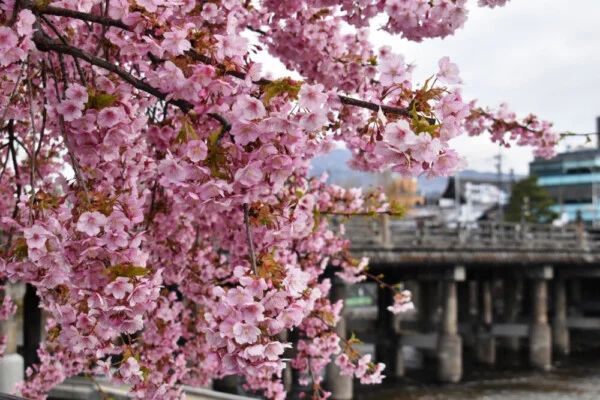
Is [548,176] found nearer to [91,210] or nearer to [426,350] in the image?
[426,350]

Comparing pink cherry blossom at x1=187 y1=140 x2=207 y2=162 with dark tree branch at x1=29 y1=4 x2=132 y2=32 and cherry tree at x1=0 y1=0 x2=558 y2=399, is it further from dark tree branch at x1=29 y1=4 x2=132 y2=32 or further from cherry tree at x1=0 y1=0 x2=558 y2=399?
dark tree branch at x1=29 y1=4 x2=132 y2=32

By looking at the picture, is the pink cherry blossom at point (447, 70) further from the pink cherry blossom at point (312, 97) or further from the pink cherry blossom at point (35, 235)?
the pink cherry blossom at point (35, 235)

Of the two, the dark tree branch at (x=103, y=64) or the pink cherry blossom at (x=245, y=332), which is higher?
the dark tree branch at (x=103, y=64)

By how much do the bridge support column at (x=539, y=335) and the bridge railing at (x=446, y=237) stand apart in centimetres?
176

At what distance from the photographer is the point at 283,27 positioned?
503 cm

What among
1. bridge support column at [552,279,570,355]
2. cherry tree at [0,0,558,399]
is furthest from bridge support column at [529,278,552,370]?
cherry tree at [0,0,558,399]

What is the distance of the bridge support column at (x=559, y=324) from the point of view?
93.6 feet

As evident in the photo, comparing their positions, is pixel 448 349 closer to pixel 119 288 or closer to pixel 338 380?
pixel 338 380

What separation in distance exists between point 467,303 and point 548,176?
135ft

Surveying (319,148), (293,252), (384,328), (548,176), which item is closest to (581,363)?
(384,328)

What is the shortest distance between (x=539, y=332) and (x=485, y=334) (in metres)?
1.72

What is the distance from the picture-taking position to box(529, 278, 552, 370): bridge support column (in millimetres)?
25328

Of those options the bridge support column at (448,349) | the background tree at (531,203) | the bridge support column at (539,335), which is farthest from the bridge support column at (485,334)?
the background tree at (531,203)

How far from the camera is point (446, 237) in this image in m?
22.8
